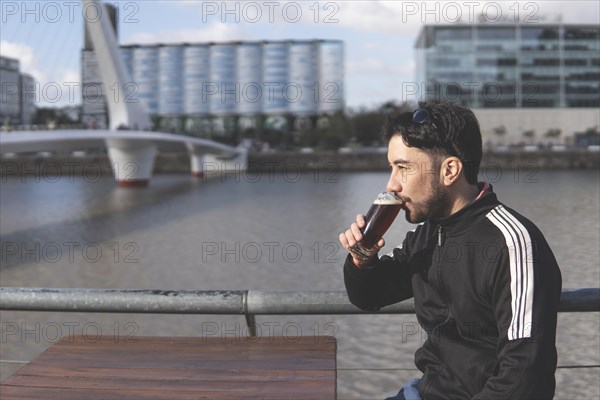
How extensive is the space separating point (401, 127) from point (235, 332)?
16.6 ft

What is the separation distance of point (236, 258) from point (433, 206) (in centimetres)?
1017

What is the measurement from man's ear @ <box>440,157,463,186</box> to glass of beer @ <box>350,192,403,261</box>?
104 mm

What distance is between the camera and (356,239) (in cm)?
163

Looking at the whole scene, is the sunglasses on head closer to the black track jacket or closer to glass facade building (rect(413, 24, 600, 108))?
the black track jacket

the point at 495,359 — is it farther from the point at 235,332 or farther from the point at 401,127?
the point at 235,332

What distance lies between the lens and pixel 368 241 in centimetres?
163

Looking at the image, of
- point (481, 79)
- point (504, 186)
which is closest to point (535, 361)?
point (504, 186)

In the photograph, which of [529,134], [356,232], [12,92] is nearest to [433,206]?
[356,232]

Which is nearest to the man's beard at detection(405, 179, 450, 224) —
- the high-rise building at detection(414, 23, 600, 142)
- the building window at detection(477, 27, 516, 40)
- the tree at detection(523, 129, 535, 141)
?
the tree at detection(523, 129, 535, 141)

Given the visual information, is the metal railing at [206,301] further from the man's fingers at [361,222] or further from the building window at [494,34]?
the building window at [494,34]

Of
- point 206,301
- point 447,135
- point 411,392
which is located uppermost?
point 447,135

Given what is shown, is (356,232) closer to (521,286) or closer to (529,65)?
(521,286)

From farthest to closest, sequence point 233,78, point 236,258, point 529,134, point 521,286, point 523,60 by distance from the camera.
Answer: point 233,78
point 523,60
point 529,134
point 236,258
point 521,286

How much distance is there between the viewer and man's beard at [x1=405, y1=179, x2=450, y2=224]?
1.61 metres
